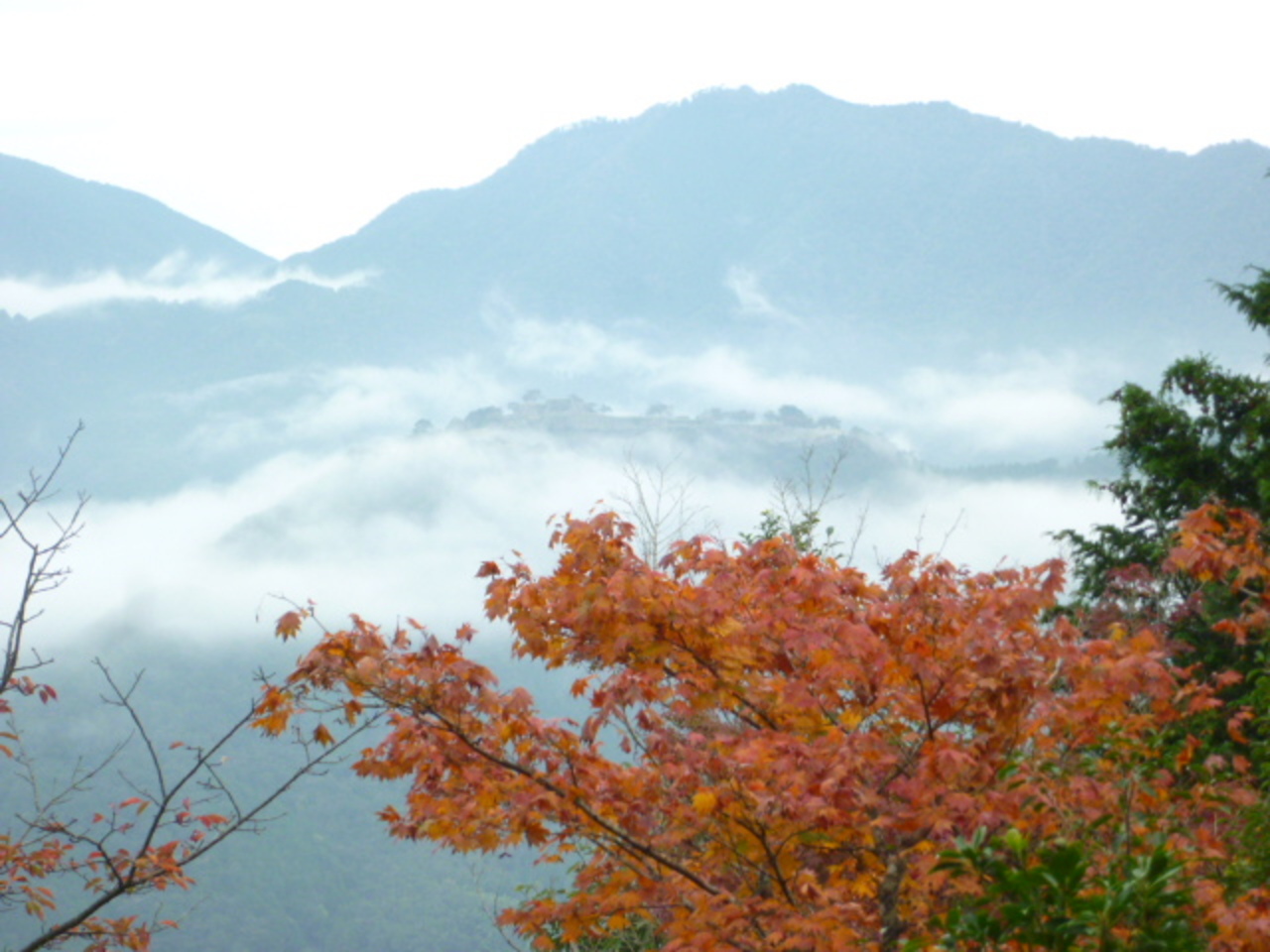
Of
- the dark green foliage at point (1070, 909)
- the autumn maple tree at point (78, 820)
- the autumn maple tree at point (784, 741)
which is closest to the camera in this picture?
the dark green foliage at point (1070, 909)

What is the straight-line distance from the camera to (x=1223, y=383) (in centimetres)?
1413

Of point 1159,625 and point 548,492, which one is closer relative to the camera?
point 1159,625

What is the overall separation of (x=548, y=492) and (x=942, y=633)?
13411 centimetres

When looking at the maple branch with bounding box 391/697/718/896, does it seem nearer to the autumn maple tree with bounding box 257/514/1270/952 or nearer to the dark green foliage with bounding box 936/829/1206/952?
the autumn maple tree with bounding box 257/514/1270/952

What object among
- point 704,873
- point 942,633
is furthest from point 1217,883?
point 704,873

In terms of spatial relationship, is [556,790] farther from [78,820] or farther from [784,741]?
[78,820]

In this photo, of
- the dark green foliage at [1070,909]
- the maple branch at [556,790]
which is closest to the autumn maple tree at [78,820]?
the maple branch at [556,790]

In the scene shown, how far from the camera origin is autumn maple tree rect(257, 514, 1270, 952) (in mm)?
4379

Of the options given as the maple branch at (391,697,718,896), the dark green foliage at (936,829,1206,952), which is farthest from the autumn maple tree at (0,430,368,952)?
the dark green foliage at (936,829,1206,952)

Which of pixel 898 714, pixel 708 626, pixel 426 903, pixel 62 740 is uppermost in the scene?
pixel 62 740

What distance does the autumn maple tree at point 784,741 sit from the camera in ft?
14.4

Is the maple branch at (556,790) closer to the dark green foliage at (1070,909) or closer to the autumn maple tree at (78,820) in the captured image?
the autumn maple tree at (78,820)

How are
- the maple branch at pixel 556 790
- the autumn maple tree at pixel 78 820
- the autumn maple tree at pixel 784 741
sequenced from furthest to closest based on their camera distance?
the autumn maple tree at pixel 78 820 → the maple branch at pixel 556 790 → the autumn maple tree at pixel 784 741

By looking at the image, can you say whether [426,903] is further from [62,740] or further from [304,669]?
[304,669]
